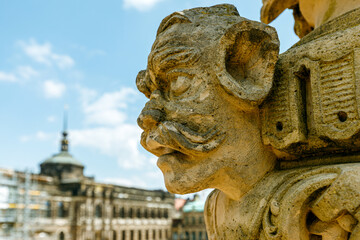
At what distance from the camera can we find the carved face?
1.32 m

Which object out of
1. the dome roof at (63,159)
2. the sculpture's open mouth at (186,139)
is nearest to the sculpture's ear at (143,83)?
the sculpture's open mouth at (186,139)

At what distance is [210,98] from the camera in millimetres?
1340

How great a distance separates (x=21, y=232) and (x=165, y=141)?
1796 centimetres

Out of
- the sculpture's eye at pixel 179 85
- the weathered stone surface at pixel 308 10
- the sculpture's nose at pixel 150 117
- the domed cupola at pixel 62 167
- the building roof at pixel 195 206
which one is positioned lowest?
the sculpture's nose at pixel 150 117

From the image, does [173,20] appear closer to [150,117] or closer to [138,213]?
[150,117]

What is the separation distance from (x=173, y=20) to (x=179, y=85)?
0.27 m

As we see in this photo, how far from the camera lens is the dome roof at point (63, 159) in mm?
Answer: 24094

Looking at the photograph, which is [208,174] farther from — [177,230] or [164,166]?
[177,230]

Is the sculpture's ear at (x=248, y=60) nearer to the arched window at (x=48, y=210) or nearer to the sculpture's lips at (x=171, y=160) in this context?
the sculpture's lips at (x=171, y=160)

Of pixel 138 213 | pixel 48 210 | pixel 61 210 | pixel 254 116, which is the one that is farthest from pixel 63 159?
pixel 254 116

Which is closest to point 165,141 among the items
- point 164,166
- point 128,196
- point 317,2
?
point 164,166

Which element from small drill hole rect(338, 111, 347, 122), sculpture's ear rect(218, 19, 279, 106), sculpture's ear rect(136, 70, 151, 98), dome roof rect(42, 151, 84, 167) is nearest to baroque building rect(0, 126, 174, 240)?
dome roof rect(42, 151, 84, 167)

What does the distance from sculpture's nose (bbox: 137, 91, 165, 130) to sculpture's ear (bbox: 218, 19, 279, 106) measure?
25cm

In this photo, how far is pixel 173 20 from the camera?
1.48 metres
